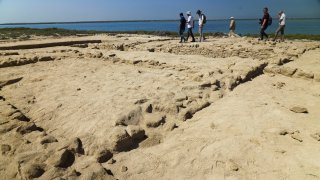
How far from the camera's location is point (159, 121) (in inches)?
202

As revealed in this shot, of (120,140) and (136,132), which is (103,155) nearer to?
(120,140)

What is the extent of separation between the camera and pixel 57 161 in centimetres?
352

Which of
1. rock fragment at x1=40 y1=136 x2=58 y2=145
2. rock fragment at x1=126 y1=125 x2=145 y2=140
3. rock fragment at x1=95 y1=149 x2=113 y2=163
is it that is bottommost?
rock fragment at x1=95 y1=149 x2=113 y2=163

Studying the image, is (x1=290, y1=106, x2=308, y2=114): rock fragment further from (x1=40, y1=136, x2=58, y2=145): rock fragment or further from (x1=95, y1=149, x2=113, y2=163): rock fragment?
(x1=40, y1=136, x2=58, y2=145): rock fragment

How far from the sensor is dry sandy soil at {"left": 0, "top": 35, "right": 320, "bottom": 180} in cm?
376

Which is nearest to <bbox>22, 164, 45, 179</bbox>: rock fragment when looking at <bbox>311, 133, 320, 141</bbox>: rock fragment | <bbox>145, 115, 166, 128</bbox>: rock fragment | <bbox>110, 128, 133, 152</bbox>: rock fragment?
<bbox>110, 128, 133, 152</bbox>: rock fragment

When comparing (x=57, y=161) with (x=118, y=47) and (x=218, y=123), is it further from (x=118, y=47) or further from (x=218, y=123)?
(x=118, y=47)

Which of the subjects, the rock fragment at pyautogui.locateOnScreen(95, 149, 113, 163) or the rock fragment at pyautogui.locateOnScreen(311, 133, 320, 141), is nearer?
the rock fragment at pyautogui.locateOnScreen(95, 149, 113, 163)

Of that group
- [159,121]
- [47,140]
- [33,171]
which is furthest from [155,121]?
[33,171]

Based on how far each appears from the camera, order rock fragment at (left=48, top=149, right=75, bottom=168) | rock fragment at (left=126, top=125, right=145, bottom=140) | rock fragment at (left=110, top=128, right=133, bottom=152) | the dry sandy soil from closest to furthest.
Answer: rock fragment at (left=48, top=149, right=75, bottom=168) → the dry sandy soil → rock fragment at (left=110, top=128, right=133, bottom=152) → rock fragment at (left=126, top=125, right=145, bottom=140)

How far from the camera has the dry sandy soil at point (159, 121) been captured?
3762mm

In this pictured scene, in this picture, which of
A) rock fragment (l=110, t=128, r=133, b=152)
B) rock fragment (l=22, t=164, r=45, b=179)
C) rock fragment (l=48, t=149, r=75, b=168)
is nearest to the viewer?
rock fragment (l=22, t=164, r=45, b=179)

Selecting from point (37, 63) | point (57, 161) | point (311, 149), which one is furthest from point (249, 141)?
point (37, 63)

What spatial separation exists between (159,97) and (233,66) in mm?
3368
